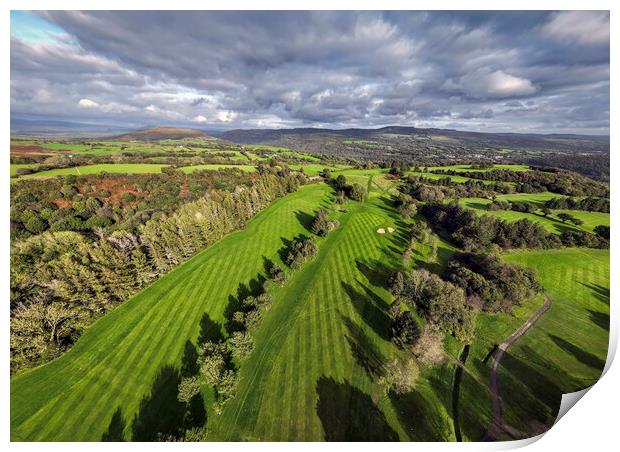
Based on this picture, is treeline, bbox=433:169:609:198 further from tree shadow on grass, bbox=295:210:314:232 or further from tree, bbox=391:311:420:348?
tree shadow on grass, bbox=295:210:314:232

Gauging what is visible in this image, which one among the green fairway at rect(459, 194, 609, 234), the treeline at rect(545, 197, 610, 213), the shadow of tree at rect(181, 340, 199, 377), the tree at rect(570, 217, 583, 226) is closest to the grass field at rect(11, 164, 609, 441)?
the shadow of tree at rect(181, 340, 199, 377)

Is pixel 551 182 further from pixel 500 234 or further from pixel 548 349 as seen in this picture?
pixel 548 349

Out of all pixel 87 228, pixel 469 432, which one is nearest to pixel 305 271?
pixel 469 432

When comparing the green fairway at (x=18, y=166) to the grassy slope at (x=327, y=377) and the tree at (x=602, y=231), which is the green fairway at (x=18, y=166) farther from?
the tree at (x=602, y=231)

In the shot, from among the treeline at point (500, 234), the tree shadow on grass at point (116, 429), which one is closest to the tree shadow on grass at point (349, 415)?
the tree shadow on grass at point (116, 429)

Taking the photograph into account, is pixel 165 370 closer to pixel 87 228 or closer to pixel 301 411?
pixel 301 411

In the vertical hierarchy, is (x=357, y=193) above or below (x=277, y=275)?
above

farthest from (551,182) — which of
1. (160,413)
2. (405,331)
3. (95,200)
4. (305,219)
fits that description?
(95,200)
